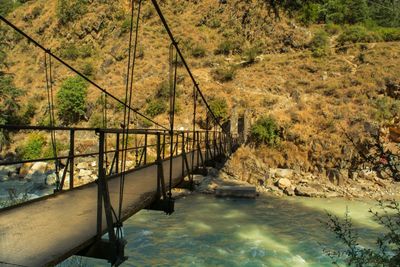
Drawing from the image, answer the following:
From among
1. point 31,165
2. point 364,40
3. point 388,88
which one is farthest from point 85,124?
point 364,40

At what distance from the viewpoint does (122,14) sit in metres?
39.5

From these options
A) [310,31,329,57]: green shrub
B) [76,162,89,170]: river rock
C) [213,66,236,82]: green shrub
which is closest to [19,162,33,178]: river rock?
[76,162,89,170]: river rock

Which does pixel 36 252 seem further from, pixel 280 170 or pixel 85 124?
pixel 85 124

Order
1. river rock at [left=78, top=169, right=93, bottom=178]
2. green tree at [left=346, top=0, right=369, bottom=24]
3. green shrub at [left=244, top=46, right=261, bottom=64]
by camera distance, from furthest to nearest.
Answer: green tree at [left=346, top=0, right=369, bottom=24] → green shrub at [left=244, top=46, right=261, bottom=64] → river rock at [left=78, top=169, right=93, bottom=178]

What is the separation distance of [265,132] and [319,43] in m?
15.1

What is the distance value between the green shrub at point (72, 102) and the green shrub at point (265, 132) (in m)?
13.6

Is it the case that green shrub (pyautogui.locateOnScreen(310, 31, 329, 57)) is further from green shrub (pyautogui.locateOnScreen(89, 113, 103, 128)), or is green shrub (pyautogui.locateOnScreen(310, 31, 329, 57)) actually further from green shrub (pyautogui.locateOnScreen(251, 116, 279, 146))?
green shrub (pyautogui.locateOnScreen(89, 113, 103, 128))

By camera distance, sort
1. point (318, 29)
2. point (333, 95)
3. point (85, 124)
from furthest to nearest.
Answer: point (318, 29) → point (85, 124) → point (333, 95)

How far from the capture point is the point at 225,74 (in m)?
28.2

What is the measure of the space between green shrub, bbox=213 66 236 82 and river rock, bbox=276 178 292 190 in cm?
1283

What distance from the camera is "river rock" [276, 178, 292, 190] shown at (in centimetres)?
1673

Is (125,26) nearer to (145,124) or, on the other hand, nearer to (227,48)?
(227,48)

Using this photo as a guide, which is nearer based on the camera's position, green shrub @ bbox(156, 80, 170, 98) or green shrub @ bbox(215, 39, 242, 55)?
green shrub @ bbox(156, 80, 170, 98)

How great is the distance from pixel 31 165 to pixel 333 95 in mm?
18819
